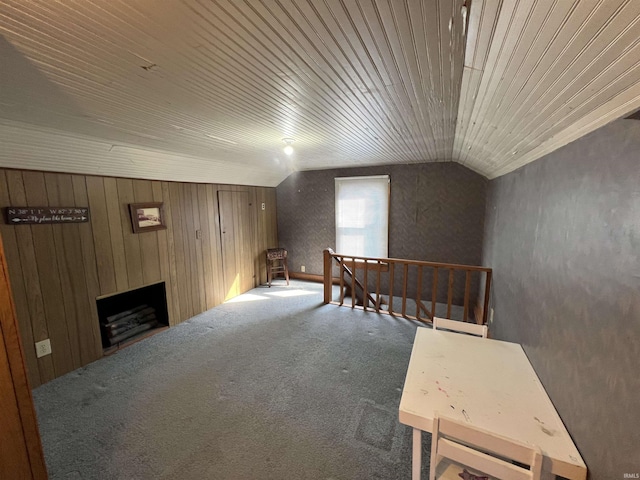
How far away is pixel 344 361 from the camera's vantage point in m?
2.60

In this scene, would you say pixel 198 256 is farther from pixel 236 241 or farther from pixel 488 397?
pixel 488 397

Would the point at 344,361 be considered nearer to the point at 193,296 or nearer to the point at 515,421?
the point at 515,421

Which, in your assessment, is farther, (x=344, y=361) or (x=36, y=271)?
(x=344, y=361)

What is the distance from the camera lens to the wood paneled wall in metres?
2.20

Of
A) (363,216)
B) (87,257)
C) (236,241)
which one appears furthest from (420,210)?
(87,257)

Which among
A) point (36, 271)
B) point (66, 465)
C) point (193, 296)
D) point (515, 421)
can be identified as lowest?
point (66, 465)

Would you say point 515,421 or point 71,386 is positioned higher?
point 515,421

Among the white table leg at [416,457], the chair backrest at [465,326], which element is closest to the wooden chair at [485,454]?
the white table leg at [416,457]

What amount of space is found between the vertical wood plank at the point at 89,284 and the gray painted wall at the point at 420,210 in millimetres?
3158

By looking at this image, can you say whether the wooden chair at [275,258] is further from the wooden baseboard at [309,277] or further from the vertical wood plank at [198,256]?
the vertical wood plank at [198,256]

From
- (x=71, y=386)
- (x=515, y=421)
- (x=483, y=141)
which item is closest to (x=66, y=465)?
(x=71, y=386)

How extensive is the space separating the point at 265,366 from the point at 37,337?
1925 millimetres

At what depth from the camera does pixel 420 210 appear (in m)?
4.33

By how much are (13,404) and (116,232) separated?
91.5 inches
